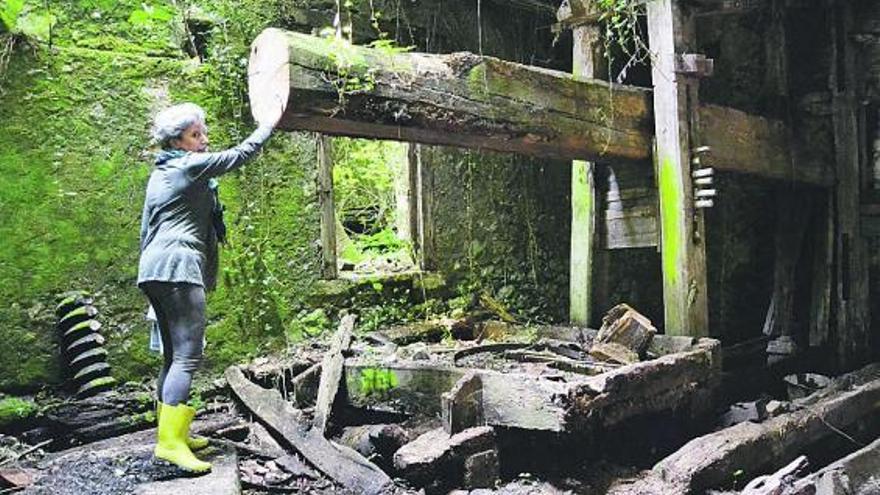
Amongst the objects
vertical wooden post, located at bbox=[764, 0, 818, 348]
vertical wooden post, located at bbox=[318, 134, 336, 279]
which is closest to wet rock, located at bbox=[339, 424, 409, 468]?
vertical wooden post, located at bbox=[318, 134, 336, 279]

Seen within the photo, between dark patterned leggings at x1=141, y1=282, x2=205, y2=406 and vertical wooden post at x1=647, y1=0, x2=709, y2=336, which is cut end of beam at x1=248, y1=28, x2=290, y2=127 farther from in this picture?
vertical wooden post at x1=647, y1=0, x2=709, y2=336

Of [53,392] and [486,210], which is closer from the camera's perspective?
[53,392]

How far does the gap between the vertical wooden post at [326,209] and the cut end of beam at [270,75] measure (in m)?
2.55

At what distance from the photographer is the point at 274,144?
5969 mm

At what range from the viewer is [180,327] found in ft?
11.6

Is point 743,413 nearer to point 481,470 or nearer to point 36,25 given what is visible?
point 481,470

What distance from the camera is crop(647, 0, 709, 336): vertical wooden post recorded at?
180 inches

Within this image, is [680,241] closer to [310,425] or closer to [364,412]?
[364,412]

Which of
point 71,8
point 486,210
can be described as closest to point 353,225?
point 486,210

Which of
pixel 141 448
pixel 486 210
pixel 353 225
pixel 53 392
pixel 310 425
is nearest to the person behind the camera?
pixel 141 448

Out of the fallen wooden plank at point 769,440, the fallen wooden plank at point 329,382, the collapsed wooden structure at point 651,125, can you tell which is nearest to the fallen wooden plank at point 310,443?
the fallen wooden plank at point 329,382

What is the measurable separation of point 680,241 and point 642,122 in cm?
86

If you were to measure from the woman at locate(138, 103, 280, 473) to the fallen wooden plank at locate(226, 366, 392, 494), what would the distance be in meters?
0.68

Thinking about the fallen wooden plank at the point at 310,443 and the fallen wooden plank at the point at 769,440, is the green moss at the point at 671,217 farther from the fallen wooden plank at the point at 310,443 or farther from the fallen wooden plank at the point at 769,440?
the fallen wooden plank at the point at 310,443
